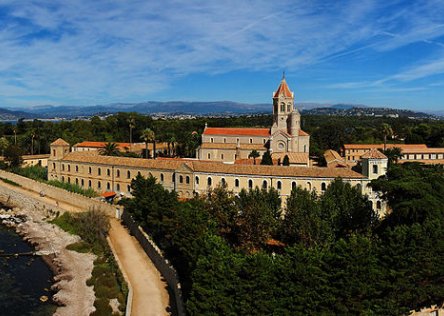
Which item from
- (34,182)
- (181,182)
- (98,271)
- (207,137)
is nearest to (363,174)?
(181,182)

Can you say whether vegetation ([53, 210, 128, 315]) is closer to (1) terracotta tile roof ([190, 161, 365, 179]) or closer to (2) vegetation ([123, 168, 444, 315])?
(2) vegetation ([123, 168, 444, 315])

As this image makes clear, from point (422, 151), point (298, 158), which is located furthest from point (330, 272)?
point (422, 151)

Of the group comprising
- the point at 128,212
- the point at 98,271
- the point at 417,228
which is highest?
the point at 417,228

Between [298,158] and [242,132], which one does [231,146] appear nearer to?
[242,132]

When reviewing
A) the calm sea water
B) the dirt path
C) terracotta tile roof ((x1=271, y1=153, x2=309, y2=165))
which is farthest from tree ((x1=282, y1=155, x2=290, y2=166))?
the calm sea water

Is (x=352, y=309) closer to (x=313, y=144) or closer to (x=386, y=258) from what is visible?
(x=386, y=258)
